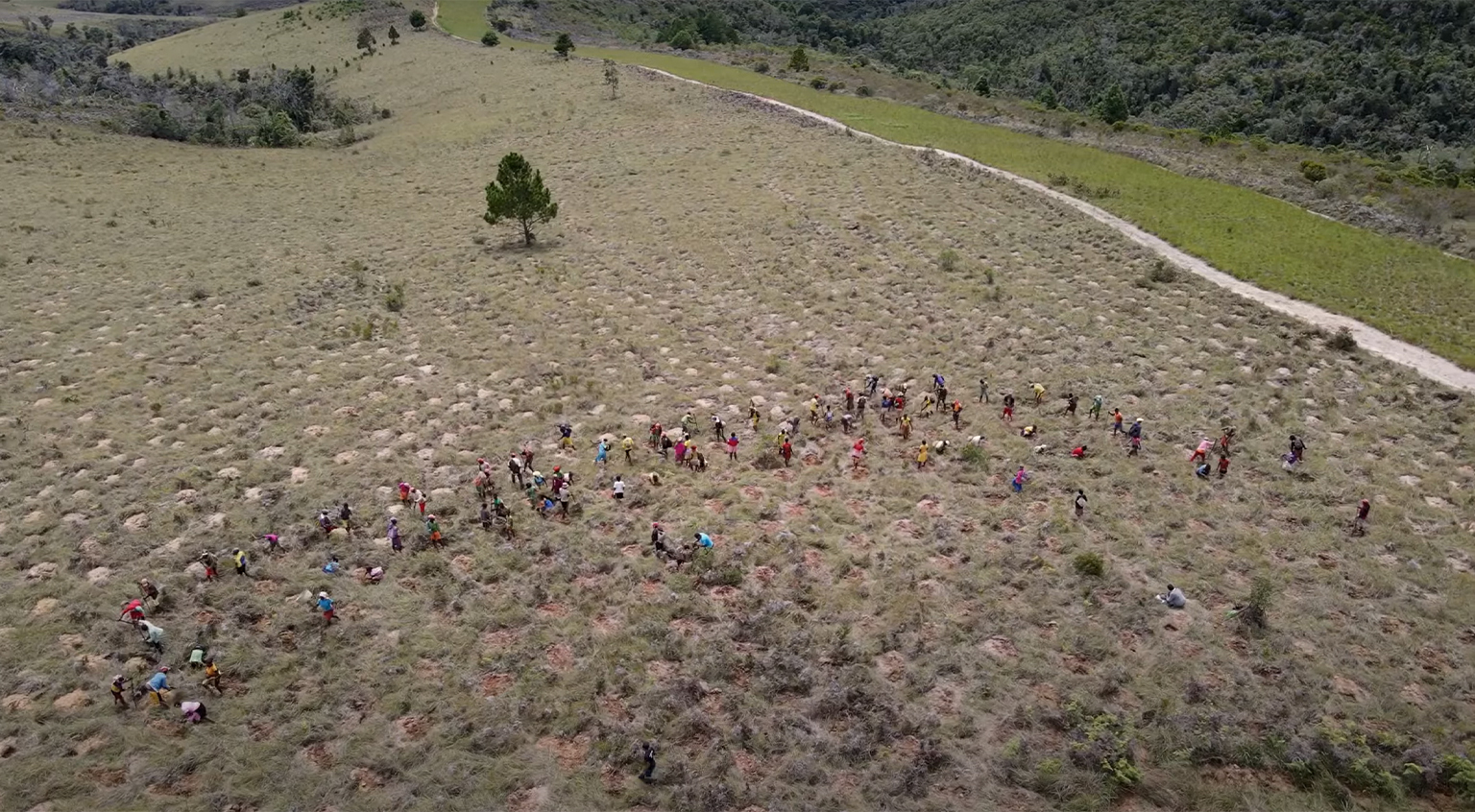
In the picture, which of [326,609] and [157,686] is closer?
[157,686]

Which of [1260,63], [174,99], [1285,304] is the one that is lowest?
[1285,304]

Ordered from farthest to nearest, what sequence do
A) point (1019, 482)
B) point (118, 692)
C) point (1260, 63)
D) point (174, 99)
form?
point (1260, 63), point (174, 99), point (1019, 482), point (118, 692)

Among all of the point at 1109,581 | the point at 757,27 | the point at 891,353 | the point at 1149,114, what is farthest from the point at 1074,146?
the point at 757,27

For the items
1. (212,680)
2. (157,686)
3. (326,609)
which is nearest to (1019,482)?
(326,609)

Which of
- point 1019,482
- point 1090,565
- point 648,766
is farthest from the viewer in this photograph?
point 1019,482

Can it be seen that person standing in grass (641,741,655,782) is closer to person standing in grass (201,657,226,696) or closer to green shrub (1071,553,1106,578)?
person standing in grass (201,657,226,696)

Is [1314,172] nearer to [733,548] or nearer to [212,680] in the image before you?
[733,548]
